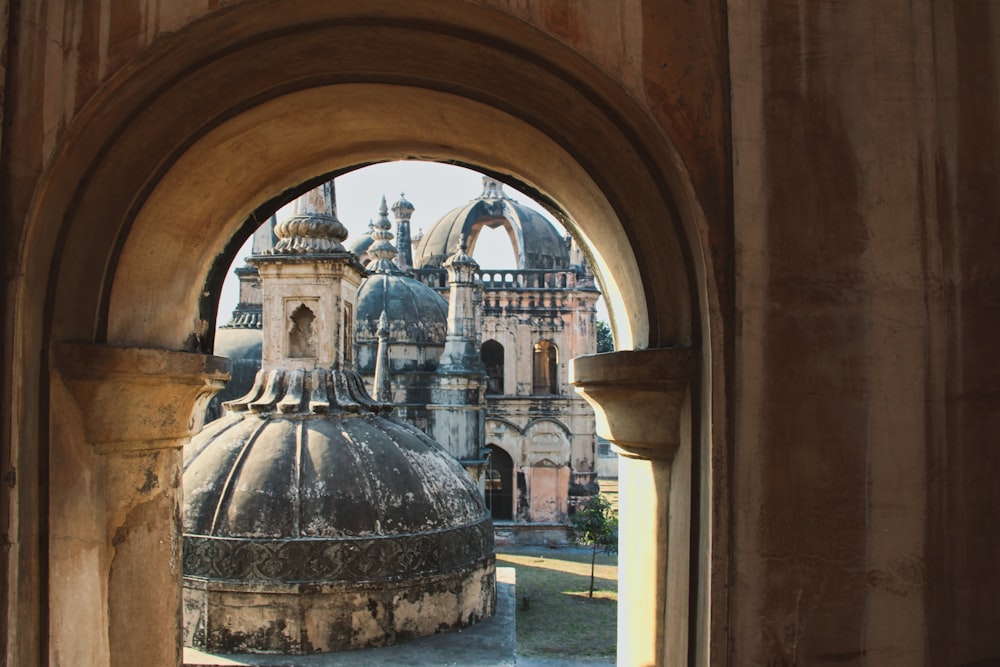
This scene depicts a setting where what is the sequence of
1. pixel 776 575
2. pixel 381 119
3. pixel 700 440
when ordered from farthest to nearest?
1. pixel 381 119
2. pixel 700 440
3. pixel 776 575

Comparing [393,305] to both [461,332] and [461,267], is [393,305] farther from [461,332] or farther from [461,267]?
[461,332]

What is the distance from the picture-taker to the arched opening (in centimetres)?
3212

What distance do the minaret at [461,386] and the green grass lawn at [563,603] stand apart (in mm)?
3554

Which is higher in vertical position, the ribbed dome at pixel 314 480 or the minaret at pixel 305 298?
the minaret at pixel 305 298

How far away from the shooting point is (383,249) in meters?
28.8

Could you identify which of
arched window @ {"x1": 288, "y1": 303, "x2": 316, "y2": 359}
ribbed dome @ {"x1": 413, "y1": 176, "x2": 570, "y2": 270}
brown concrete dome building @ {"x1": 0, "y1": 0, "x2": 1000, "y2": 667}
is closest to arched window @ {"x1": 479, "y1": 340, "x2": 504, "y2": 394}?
ribbed dome @ {"x1": 413, "y1": 176, "x2": 570, "y2": 270}

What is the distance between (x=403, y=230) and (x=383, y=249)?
355 inches

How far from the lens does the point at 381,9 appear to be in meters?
2.90

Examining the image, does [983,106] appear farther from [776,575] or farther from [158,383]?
[158,383]

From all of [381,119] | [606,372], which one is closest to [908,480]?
[606,372]

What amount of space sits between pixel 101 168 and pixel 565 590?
833 inches

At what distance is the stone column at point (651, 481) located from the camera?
301 cm

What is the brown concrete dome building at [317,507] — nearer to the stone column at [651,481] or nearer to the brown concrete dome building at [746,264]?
the stone column at [651,481]

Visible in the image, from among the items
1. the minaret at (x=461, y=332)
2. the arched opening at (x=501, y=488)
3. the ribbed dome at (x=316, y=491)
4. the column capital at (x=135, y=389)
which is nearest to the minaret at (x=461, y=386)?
the minaret at (x=461, y=332)
